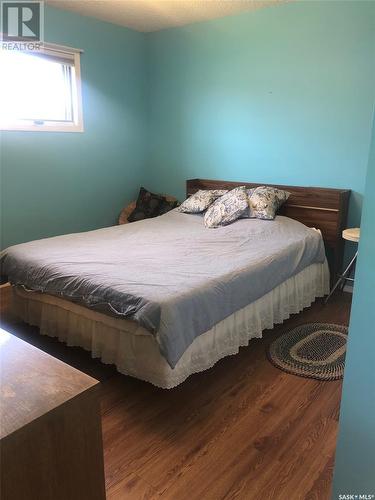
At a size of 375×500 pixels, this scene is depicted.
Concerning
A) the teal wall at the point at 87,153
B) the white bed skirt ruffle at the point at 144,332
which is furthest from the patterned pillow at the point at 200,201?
the white bed skirt ruffle at the point at 144,332

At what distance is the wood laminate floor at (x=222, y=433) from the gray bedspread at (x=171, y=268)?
35 cm

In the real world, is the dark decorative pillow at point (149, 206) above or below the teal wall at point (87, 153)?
below

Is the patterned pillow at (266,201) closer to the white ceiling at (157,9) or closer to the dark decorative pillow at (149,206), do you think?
the dark decorative pillow at (149,206)

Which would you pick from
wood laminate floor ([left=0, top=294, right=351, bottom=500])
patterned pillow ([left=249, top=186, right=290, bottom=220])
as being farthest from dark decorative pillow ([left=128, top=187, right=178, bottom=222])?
wood laminate floor ([left=0, top=294, right=351, bottom=500])

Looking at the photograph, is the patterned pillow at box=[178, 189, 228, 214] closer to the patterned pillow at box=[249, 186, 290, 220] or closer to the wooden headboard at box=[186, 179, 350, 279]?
the patterned pillow at box=[249, 186, 290, 220]

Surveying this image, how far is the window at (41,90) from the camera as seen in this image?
11.1ft

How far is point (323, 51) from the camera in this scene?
3.19m

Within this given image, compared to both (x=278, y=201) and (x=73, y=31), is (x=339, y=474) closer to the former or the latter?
(x=278, y=201)

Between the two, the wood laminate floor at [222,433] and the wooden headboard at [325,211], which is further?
the wooden headboard at [325,211]

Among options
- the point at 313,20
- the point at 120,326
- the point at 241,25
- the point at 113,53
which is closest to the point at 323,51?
the point at 313,20

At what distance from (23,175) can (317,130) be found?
8.97 ft

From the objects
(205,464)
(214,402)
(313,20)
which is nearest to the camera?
(205,464)

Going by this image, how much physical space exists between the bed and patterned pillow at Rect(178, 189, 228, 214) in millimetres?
387

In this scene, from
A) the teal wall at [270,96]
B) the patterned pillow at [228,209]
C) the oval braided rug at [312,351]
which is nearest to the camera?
the oval braided rug at [312,351]
